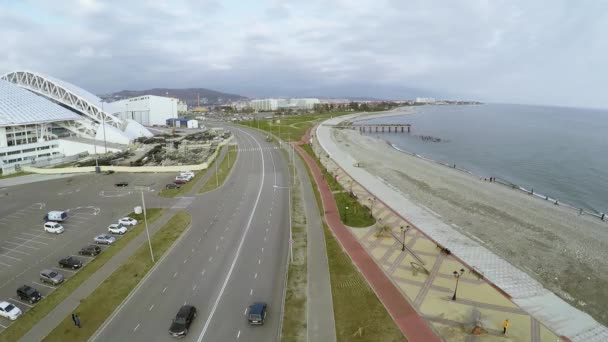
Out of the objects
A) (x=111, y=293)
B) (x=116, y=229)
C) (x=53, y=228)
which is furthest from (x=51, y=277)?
(x=53, y=228)

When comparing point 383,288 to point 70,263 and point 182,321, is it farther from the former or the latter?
point 70,263

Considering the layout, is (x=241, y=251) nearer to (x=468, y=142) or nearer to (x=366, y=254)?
(x=366, y=254)

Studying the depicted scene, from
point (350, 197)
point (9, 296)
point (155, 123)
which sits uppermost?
point (155, 123)

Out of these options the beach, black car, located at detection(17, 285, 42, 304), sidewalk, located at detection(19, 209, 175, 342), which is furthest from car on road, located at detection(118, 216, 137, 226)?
the beach

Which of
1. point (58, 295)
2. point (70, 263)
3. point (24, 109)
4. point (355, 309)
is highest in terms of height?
point (24, 109)

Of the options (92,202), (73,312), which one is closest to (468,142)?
(92,202)

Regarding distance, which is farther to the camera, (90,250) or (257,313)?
(90,250)

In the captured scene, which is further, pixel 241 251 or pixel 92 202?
pixel 92 202

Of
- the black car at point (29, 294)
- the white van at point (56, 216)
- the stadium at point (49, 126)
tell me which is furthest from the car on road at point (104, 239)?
the stadium at point (49, 126)
